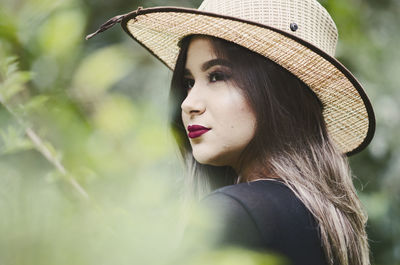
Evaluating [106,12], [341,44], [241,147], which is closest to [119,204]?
[241,147]

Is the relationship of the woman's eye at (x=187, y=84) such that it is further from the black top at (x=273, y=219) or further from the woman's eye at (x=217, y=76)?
the black top at (x=273, y=219)

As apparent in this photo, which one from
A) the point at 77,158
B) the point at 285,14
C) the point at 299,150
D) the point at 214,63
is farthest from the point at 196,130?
the point at 77,158

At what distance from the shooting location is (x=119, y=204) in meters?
0.45

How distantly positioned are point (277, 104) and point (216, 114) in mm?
181

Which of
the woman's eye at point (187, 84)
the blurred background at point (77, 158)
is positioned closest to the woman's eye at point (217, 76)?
the woman's eye at point (187, 84)

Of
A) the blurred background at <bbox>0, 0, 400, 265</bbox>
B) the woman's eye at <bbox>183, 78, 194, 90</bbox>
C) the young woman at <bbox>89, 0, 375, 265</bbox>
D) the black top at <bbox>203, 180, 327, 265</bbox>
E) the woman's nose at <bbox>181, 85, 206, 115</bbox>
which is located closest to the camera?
the blurred background at <bbox>0, 0, 400, 265</bbox>

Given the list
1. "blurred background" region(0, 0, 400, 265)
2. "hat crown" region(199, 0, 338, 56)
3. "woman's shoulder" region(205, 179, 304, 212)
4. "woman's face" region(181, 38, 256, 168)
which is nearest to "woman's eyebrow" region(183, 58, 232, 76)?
"woman's face" region(181, 38, 256, 168)

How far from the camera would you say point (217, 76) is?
5.02 ft

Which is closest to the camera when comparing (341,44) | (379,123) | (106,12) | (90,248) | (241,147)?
(90,248)

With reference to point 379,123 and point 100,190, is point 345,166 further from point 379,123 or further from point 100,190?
point 379,123

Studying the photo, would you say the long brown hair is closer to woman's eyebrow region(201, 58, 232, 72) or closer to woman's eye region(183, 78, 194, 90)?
woman's eyebrow region(201, 58, 232, 72)

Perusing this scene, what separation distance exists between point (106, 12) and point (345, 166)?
7.81 feet

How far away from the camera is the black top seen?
1194 mm

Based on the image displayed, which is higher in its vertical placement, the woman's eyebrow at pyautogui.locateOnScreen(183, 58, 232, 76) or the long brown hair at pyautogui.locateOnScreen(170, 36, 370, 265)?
the woman's eyebrow at pyautogui.locateOnScreen(183, 58, 232, 76)
